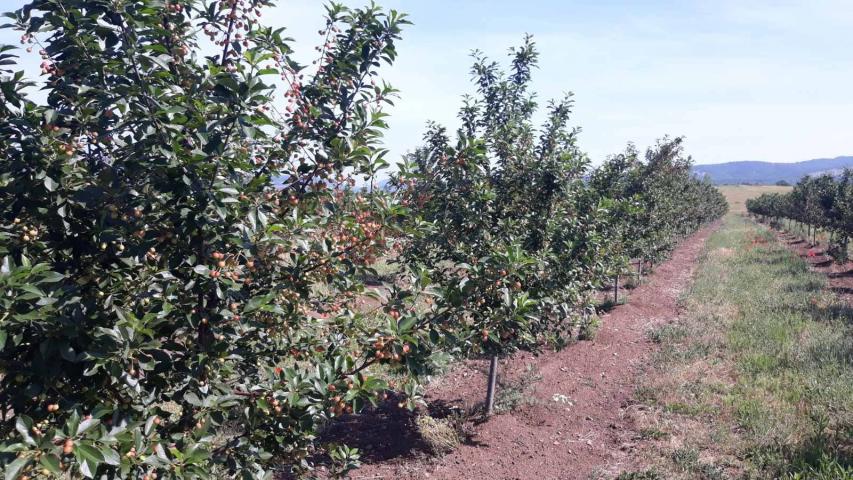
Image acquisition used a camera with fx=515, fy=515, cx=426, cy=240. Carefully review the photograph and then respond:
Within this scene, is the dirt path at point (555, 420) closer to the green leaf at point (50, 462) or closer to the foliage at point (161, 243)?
the foliage at point (161, 243)

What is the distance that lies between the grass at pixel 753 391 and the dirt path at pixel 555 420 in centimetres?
46

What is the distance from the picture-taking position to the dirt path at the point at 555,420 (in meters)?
6.13

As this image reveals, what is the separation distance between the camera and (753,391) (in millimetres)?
7695

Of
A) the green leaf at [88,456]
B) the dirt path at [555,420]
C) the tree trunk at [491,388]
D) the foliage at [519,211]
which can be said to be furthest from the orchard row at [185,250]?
the tree trunk at [491,388]

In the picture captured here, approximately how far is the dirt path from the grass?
46cm

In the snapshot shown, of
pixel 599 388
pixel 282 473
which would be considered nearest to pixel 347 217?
pixel 282 473

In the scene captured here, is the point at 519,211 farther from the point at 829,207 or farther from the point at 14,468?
the point at 829,207

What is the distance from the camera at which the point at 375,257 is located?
330 cm

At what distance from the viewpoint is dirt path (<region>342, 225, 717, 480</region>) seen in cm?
613

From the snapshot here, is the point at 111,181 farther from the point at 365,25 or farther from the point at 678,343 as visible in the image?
the point at 678,343

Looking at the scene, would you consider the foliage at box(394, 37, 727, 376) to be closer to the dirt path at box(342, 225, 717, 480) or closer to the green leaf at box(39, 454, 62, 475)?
the dirt path at box(342, 225, 717, 480)

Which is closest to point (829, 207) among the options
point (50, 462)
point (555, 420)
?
point (555, 420)

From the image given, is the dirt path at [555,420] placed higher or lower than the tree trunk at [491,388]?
lower

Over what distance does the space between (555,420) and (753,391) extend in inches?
120
